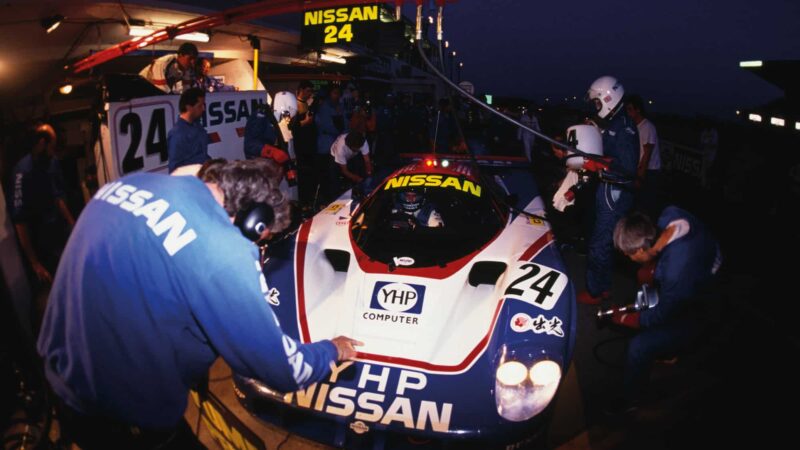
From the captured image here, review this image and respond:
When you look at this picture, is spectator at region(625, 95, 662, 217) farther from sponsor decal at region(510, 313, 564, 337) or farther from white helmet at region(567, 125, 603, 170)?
sponsor decal at region(510, 313, 564, 337)

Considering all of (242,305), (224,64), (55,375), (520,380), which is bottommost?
(520,380)

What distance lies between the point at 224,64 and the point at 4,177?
6144mm

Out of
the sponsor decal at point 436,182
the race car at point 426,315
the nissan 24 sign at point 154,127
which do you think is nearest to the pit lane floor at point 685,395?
the race car at point 426,315

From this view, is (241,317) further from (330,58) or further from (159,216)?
(330,58)

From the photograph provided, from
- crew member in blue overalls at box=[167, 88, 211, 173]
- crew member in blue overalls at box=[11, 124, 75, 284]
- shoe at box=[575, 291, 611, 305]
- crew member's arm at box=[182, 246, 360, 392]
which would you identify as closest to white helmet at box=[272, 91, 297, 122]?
crew member in blue overalls at box=[167, 88, 211, 173]

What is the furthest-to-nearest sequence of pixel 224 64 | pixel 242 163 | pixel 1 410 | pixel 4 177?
pixel 224 64 < pixel 4 177 < pixel 1 410 < pixel 242 163

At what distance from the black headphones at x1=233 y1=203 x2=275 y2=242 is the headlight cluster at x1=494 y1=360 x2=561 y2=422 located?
1308 millimetres

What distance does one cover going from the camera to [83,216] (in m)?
1.25

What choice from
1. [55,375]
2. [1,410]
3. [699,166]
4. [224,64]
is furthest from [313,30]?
[699,166]

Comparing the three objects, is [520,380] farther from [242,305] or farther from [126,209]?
[126,209]

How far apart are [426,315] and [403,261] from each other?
513mm

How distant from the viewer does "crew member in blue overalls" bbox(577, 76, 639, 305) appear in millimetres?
3781

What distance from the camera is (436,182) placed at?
3414mm

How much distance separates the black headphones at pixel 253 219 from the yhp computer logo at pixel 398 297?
1152 millimetres
